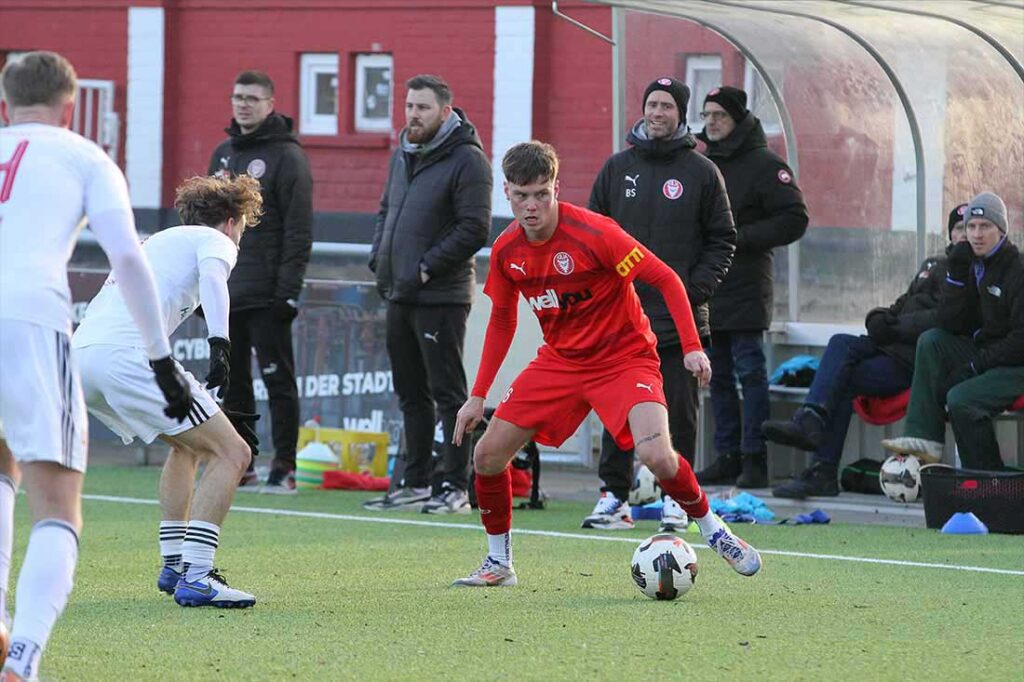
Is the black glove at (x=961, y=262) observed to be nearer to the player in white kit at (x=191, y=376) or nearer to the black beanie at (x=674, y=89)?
the black beanie at (x=674, y=89)

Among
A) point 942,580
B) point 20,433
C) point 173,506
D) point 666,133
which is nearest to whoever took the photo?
point 20,433

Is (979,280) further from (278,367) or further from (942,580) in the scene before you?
(278,367)

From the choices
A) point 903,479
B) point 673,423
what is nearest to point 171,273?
point 673,423

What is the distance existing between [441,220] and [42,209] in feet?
18.4

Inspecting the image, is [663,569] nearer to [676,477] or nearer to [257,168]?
[676,477]

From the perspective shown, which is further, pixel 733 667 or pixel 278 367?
pixel 278 367

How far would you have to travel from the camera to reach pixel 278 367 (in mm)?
11453

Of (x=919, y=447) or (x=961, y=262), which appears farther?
(x=919, y=447)

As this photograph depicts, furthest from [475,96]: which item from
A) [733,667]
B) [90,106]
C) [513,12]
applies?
[733,667]

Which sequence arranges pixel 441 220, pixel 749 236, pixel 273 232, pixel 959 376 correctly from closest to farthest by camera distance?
1. pixel 441 220
2. pixel 959 376
3. pixel 749 236
4. pixel 273 232

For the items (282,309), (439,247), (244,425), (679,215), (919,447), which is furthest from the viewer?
(282,309)

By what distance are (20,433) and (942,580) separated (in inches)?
166

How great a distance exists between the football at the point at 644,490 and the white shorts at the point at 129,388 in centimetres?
421

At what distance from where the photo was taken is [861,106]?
1255 centimetres
